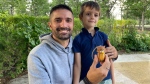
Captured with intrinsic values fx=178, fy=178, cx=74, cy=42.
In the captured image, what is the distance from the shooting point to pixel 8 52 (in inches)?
123

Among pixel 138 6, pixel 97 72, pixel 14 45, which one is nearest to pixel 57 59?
pixel 97 72

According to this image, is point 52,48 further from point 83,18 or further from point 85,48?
point 83,18

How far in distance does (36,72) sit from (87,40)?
0.54 meters

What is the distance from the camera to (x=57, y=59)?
3.63 feet

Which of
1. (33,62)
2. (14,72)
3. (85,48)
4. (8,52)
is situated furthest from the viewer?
(14,72)

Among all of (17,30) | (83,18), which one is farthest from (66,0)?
(83,18)

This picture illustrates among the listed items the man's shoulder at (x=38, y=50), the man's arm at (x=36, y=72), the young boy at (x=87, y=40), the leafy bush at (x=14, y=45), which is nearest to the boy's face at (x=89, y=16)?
the young boy at (x=87, y=40)

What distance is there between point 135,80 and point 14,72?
2.44 meters

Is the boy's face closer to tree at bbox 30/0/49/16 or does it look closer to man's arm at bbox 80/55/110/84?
man's arm at bbox 80/55/110/84

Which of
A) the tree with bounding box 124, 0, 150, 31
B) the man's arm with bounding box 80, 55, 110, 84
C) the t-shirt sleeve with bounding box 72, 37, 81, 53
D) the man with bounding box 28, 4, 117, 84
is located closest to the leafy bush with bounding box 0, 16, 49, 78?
the t-shirt sleeve with bounding box 72, 37, 81, 53

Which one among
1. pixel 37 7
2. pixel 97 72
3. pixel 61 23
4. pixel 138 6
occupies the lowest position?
pixel 97 72

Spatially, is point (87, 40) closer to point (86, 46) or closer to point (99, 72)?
point (86, 46)

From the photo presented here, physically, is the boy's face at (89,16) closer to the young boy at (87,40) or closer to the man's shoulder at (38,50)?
the young boy at (87,40)

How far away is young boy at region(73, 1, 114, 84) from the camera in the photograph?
4.37ft
